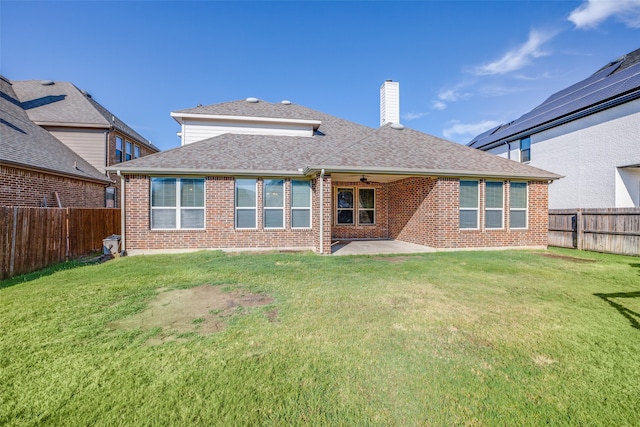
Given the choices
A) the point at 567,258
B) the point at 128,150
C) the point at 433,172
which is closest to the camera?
the point at 567,258

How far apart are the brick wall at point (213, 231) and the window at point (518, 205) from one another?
745cm

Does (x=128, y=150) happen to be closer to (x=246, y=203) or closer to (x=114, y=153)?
(x=114, y=153)

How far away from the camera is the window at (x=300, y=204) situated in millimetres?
10883

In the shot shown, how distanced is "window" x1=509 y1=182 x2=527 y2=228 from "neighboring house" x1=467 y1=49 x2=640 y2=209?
4943mm

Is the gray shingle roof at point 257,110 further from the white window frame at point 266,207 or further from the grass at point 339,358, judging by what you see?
the grass at point 339,358

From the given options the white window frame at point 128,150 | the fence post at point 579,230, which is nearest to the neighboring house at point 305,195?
the fence post at point 579,230

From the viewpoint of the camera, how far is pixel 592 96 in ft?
46.8

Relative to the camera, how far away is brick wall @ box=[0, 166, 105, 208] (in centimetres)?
955

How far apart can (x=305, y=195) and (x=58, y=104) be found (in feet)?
54.0

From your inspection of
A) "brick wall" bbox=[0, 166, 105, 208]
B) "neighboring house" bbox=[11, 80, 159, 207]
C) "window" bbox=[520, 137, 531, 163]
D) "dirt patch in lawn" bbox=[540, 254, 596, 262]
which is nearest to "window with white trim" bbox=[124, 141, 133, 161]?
"neighboring house" bbox=[11, 80, 159, 207]

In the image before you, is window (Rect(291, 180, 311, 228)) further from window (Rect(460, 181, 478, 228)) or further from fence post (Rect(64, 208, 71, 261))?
fence post (Rect(64, 208, 71, 261))

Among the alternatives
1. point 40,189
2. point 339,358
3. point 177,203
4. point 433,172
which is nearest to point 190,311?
point 339,358

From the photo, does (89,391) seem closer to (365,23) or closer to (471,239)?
(471,239)

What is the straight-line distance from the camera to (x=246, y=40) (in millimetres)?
14906
